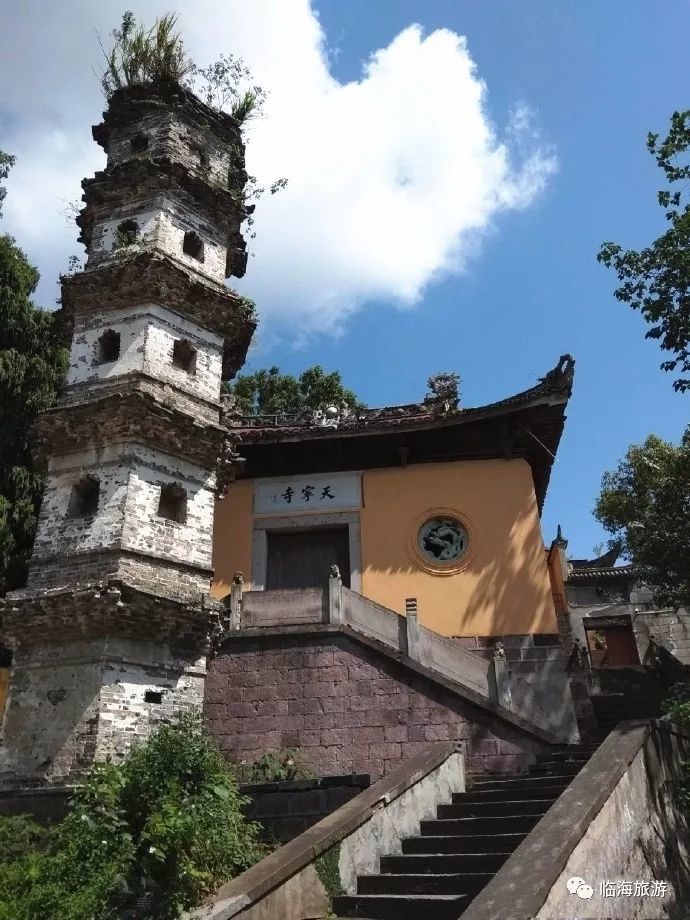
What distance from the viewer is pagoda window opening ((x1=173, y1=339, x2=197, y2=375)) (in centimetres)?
Answer: 1292

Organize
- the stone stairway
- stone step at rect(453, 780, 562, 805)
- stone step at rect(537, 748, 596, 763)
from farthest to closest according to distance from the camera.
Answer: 1. stone step at rect(537, 748, 596, 763)
2. stone step at rect(453, 780, 562, 805)
3. the stone stairway

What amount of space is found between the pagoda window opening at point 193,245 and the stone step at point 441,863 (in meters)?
11.3

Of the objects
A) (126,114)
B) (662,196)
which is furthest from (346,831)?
(126,114)

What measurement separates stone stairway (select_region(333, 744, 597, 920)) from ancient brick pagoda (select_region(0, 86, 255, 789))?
4302 millimetres

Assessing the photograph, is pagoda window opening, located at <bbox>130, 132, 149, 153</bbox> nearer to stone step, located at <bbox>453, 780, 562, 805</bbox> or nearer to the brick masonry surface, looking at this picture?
the brick masonry surface

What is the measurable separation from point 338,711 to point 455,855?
13.8ft

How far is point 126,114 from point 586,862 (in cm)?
1587

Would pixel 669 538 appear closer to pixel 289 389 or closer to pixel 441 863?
pixel 441 863

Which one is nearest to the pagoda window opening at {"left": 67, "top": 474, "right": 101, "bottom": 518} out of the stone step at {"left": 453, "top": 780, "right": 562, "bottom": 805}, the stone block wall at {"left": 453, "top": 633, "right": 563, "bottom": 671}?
the stone block wall at {"left": 453, "top": 633, "right": 563, "bottom": 671}

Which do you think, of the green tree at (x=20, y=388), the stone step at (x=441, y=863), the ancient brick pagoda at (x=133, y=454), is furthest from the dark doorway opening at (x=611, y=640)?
the stone step at (x=441, y=863)

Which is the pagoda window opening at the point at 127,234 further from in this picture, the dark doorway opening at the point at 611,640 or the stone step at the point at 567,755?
the dark doorway opening at the point at 611,640

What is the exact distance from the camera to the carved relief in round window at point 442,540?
14.3 metres

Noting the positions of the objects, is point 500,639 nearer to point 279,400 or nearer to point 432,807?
point 432,807

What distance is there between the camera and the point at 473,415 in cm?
1463
